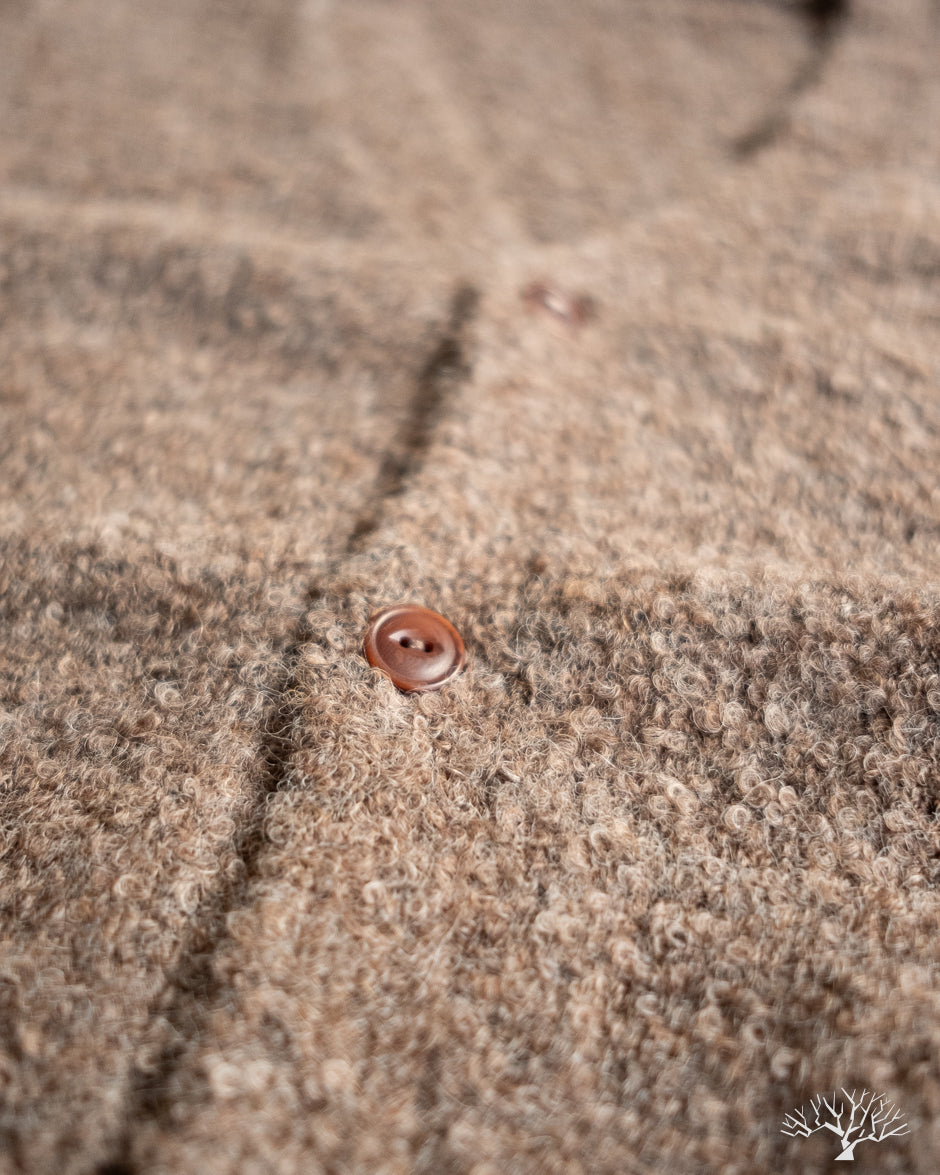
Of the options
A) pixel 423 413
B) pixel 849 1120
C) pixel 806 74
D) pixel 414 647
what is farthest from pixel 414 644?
pixel 806 74

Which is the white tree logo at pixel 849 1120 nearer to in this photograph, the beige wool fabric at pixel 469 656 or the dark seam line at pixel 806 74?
the beige wool fabric at pixel 469 656

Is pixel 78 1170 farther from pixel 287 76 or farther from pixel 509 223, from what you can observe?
pixel 287 76

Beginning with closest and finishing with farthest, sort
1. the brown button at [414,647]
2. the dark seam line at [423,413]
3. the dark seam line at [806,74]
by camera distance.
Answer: the brown button at [414,647], the dark seam line at [423,413], the dark seam line at [806,74]

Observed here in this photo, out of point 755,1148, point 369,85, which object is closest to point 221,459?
point 755,1148

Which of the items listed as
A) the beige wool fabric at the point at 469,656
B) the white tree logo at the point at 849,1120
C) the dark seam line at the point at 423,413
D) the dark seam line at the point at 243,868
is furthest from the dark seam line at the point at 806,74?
the white tree logo at the point at 849,1120

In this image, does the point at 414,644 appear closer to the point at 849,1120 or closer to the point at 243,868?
the point at 243,868

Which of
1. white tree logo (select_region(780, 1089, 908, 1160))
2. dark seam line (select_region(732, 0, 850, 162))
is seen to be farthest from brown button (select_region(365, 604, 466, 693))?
dark seam line (select_region(732, 0, 850, 162))

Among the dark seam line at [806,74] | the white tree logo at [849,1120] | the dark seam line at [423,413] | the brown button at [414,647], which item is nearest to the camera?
the white tree logo at [849,1120]

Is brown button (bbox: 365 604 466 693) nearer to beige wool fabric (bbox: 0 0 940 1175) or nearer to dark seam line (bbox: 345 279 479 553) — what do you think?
beige wool fabric (bbox: 0 0 940 1175)
